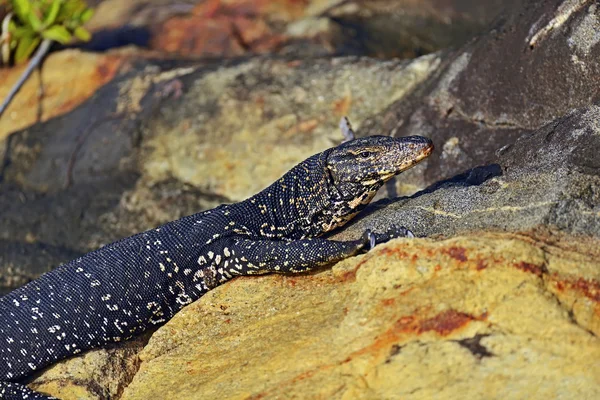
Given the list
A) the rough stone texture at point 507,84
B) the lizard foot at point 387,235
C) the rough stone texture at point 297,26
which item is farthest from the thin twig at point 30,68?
the lizard foot at point 387,235

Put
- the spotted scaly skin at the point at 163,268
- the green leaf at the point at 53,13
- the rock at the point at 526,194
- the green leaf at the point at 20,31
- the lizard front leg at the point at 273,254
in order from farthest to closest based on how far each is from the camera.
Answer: the green leaf at the point at 20,31 → the green leaf at the point at 53,13 → the spotted scaly skin at the point at 163,268 → the lizard front leg at the point at 273,254 → the rock at the point at 526,194

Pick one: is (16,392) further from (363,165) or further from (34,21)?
(34,21)

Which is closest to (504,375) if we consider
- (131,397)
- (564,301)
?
(564,301)

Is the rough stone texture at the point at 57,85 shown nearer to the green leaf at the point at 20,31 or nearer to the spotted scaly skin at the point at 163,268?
the green leaf at the point at 20,31

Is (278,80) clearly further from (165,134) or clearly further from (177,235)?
(177,235)

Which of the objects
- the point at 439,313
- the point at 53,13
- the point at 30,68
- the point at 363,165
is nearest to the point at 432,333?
the point at 439,313

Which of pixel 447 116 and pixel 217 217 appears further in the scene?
pixel 447 116
